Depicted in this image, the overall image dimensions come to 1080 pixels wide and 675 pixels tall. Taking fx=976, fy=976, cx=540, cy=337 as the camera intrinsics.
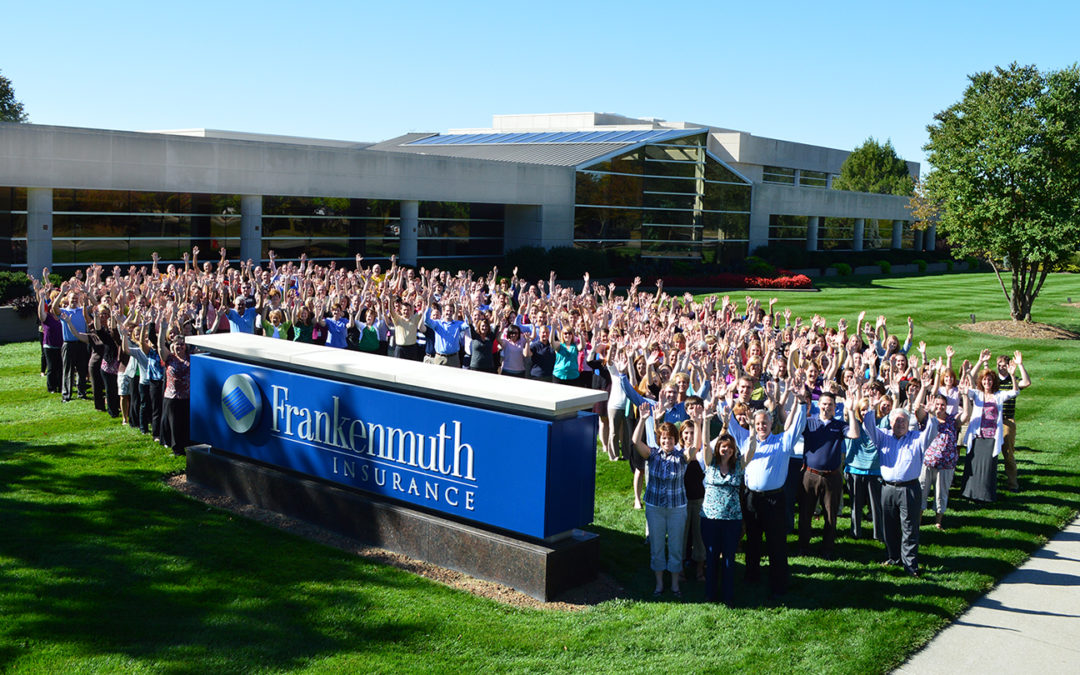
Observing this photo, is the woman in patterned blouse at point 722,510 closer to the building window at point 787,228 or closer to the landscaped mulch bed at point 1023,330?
the landscaped mulch bed at point 1023,330

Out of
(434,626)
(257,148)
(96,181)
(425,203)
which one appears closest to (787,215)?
(425,203)

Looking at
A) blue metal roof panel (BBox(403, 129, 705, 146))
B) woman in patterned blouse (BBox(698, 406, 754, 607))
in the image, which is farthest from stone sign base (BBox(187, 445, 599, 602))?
blue metal roof panel (BBox(403, 129, 705, 146))

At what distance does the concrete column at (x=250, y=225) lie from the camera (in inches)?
1250

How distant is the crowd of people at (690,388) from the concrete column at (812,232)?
39.8m

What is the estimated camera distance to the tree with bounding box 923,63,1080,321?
26438 mm

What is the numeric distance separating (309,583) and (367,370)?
2.20 m

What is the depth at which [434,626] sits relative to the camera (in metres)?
7.83

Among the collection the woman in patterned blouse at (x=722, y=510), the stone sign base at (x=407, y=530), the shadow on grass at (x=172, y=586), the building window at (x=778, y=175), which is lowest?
the shadow on grass at (x=172, y=586)

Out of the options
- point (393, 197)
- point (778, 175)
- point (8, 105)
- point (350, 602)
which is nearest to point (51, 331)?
point (350, 602)

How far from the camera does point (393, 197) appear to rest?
3584cm

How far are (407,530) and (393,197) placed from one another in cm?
2763

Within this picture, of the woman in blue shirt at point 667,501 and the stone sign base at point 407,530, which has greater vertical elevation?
the woman in blue shirt at point 667,501

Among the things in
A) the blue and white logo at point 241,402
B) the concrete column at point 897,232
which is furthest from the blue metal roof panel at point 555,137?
the blue and white logo at point 241,402

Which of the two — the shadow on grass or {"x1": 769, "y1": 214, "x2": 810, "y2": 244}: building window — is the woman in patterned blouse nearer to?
the shadow on grass
